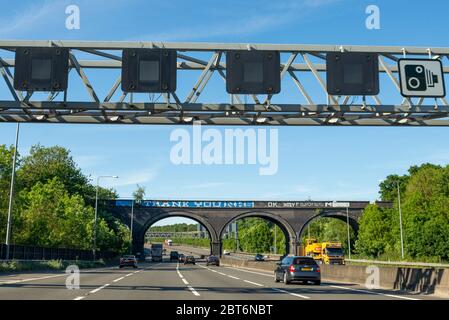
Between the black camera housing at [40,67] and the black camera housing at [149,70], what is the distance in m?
1.97

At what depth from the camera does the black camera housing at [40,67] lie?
17297 mm

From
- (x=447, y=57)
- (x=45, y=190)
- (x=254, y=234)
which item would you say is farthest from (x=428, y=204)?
(x=254, y=234)

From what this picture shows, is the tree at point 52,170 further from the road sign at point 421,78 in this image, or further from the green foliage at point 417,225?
the road sign at point 421,78

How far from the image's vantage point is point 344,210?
95.5 m

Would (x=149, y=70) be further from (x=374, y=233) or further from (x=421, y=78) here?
(x=374, y=233)

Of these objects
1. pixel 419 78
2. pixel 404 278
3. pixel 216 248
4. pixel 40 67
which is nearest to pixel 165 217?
pixel 216 248

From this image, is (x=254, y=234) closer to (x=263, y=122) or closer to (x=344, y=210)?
(x=344, y=210)

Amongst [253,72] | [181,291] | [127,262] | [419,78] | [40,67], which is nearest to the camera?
[40,67]

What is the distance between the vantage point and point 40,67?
1750cm

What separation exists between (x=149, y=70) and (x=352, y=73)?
6787 millimetres

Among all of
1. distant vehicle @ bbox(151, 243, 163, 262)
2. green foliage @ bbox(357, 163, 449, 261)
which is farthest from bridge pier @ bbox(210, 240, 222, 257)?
green foliage @ bbox(357, 163, 449, 261)

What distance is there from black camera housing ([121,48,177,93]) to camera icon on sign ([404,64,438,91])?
776cm

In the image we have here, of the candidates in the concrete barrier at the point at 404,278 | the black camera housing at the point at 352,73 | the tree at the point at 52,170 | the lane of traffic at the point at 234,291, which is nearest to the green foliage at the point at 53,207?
the tree at the point at 52,170

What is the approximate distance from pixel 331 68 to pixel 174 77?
5.26m
